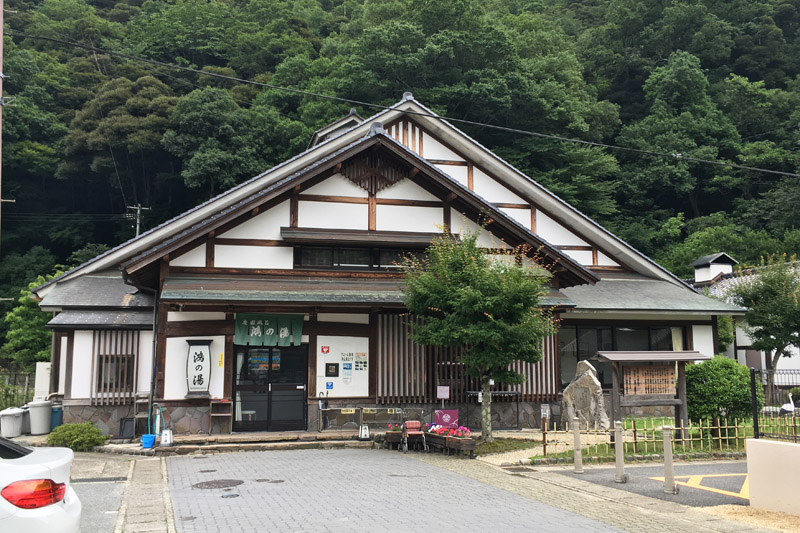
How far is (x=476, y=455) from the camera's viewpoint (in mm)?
13836

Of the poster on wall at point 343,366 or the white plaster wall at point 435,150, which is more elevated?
the white plaster wall at point 435,150

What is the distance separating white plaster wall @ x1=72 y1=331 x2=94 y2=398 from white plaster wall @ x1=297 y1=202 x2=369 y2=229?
6089mm

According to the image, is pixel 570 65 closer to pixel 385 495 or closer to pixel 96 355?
pixel 96 355

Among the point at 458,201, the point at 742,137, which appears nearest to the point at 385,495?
the point at 458,201

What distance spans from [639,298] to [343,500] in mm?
13952

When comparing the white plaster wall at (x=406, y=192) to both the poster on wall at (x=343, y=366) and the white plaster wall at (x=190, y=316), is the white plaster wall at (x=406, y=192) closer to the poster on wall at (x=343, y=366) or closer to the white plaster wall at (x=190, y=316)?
the poster on wall at (x=343, y=366)

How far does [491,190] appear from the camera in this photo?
21172 millimetres

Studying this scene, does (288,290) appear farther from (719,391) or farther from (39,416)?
(719,391)

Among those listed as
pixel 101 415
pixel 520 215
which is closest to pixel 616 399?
pixel 520 215

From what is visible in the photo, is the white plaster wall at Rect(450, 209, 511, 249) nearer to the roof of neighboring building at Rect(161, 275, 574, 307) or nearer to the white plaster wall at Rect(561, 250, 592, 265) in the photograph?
the roof of neighboring building at Rect(161, 275, 574, 307)

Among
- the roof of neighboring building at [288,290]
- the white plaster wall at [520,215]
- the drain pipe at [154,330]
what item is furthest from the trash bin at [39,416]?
the white plaster wall at [520,215]

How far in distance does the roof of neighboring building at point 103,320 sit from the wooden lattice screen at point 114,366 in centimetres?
30

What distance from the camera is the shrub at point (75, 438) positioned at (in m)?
14.6

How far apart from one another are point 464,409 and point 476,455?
3.55 metres
